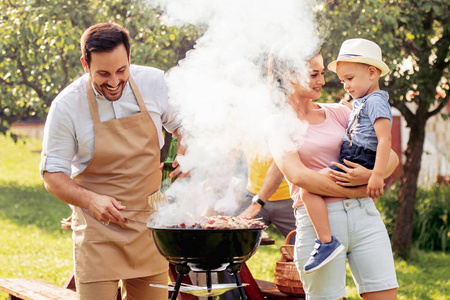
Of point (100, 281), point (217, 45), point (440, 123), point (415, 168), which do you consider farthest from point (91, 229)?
point (440, 123)

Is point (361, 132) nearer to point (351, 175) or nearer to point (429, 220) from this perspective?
point (351, 175)

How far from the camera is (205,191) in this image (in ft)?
10.7

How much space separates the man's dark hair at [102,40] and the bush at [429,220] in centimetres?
645

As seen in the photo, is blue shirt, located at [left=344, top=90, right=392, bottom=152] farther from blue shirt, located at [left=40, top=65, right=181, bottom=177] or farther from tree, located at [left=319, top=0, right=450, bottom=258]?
tree, located at [left=319, top=0, right=450, bottom=258]

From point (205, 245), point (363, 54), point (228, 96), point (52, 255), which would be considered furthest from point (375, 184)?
point (52, 255)

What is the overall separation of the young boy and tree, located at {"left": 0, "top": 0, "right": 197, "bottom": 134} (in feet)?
9.93

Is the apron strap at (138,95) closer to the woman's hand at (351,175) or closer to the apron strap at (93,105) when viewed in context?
the apron strap at (93,105)

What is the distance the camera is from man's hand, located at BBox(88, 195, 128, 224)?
2611 millimetres

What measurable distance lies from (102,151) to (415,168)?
5.53 meters

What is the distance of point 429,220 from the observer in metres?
8.47

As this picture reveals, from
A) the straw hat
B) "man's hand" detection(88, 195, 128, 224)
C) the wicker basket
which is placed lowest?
the wicker basket

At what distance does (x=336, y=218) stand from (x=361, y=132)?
1.46 ft

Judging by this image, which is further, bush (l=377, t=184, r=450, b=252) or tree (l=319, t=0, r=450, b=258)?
bush (l=377, t=184, r=450, b=252)

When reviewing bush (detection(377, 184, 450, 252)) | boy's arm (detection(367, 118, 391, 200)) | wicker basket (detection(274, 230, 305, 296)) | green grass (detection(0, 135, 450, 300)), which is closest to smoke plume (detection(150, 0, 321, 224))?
boy's arm (detection(367, 118, 391, 200))
